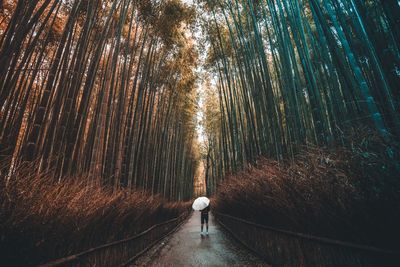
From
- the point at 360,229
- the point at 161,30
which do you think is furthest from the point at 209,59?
the point at 360,229

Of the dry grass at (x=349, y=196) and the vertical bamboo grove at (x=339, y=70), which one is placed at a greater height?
the vertical bamboo grove at (x=339, y=70)

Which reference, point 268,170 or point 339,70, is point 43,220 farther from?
point 339,70

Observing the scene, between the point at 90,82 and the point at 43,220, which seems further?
the point at 90,82

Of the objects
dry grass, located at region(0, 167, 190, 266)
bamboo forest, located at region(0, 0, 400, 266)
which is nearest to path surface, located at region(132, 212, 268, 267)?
bamboo forest, located at region(0, 0, 400, 266)

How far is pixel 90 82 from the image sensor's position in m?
3.28

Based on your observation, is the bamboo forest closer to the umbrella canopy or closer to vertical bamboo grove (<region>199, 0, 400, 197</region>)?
vertical bamboo grove (<region>199, 0, 400, 197</region>)

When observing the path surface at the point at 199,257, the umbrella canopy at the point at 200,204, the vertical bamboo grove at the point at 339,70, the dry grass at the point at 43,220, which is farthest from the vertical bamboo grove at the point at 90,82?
the vertical bamboo grove at the point at 339,70

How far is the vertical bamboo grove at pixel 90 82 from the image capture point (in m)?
2.57

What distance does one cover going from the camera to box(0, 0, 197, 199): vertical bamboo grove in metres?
2.57

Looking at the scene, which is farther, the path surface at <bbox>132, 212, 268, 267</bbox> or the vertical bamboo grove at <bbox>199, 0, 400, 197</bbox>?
the path surface at <bbox>132, 212, 268, 267</bbox>

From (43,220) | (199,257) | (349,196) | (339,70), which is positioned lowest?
(199,257)

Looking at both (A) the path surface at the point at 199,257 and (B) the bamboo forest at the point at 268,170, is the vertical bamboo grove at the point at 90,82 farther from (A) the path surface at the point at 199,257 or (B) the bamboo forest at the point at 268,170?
(A) the path surface at the point at 199,257

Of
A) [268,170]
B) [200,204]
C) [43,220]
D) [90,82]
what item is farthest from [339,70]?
[200,204]

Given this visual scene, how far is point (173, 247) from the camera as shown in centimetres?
462
